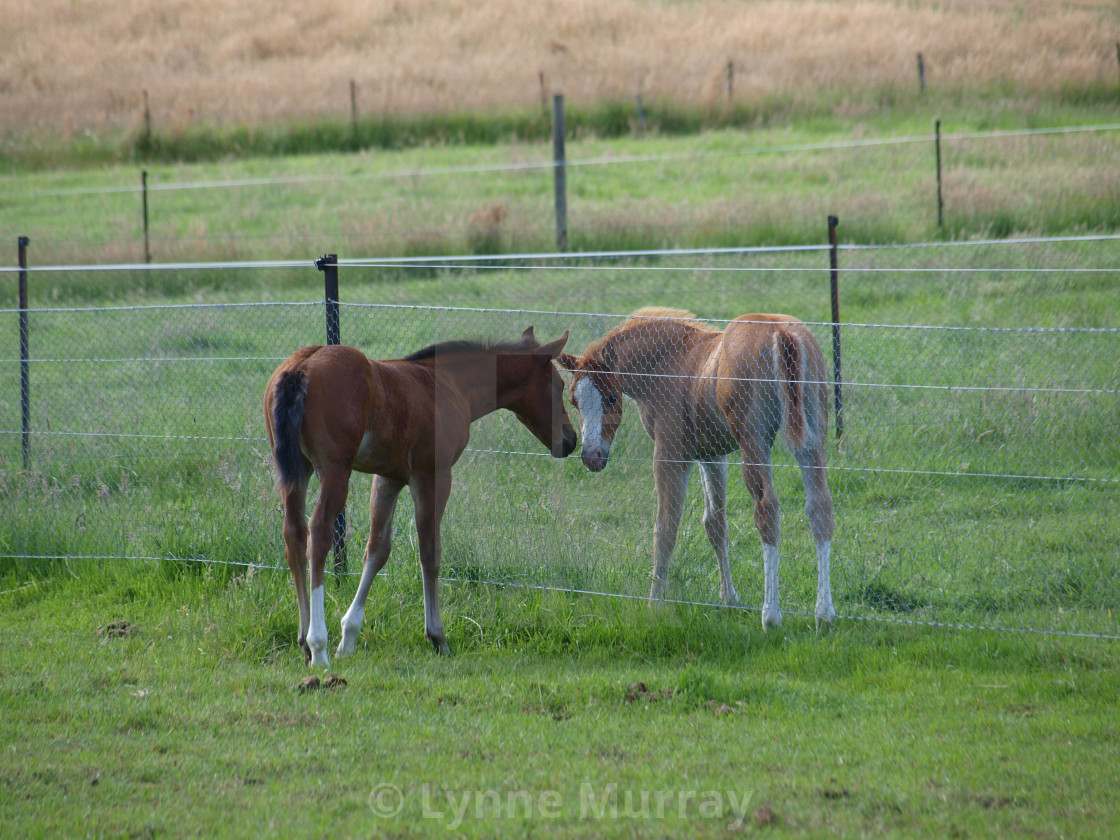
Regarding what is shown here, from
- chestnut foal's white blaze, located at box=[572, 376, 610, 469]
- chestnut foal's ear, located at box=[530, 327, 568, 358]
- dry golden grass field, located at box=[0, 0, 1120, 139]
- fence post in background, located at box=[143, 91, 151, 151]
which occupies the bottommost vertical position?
chestnut foal's white blaze, located at box=[572, 376, 610, 469]

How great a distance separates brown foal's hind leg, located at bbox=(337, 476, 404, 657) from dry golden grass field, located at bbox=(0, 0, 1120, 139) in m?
18.6

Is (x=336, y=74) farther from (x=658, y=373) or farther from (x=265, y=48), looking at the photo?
(x=658, y=373)

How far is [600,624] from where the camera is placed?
543 centimetres

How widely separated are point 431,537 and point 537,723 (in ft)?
4.16

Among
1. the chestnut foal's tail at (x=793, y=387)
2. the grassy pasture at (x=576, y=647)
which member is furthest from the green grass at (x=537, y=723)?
the chestnut foal's tail at (x=793, y=387)

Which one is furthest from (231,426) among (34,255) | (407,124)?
(407,124)

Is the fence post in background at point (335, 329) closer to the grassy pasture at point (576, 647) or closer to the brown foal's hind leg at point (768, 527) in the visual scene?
the grassy pasture at point (576, 647)

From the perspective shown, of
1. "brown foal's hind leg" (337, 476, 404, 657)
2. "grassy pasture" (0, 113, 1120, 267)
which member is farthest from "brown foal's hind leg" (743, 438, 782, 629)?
"grassy pasture" (0, 113, 1120, 267)

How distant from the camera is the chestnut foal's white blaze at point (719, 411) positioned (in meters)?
5.34

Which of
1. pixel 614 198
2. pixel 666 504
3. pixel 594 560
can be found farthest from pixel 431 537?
pixel 614 198

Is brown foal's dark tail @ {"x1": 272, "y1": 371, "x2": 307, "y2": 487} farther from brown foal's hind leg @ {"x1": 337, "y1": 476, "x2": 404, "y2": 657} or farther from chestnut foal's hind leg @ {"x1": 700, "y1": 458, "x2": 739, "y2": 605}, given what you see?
chestnut foal's hind leg @ {"x1": 700, "y1": 458, "x2": 739, "y2": 605}

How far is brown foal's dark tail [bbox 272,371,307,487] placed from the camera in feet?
15.2

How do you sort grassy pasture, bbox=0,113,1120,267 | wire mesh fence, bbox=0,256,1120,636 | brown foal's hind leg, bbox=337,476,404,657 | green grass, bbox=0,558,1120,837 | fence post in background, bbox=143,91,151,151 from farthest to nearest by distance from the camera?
1. fence post in background, bbox=143,91,151,151
2. grassy pasture, bbox=0,113,1120,267
3. wire mesh fence, bbox=0,256,1120,636
4. brown foal's hind leg, bbox=337,476,404,657
5. green grass, bbox=0,558,1120,837

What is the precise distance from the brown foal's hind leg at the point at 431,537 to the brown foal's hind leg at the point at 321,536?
0.49 meters
